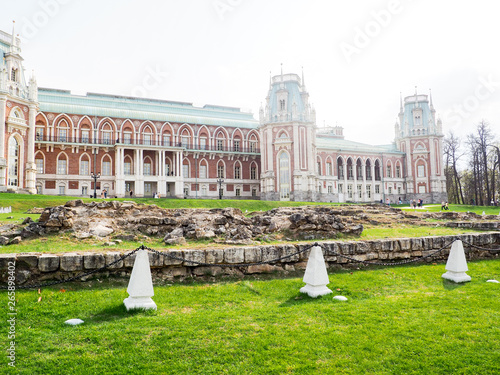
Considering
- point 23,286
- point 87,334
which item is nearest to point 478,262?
point 87,334

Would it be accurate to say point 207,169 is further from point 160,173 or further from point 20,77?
point 20,77

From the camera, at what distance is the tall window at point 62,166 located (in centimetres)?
4500

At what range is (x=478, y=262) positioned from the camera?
10188 mm

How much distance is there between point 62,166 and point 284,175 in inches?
1178

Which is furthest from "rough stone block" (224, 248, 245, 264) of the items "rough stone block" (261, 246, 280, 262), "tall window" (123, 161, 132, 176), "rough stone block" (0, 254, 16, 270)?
"tall window" (123, 161, 132, 176)

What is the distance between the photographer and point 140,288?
5766 millimetres

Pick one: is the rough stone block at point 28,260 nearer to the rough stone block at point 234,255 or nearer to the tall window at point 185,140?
the rough stone block at point 234,255

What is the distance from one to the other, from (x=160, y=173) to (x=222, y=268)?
4152cm

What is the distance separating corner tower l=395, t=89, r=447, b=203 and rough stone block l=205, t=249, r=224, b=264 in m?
59.8

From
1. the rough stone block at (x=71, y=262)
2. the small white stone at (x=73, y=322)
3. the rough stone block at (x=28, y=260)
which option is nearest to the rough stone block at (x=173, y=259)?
the rough stone block at (x=71, y=262)

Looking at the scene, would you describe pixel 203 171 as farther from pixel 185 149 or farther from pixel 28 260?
pixel 28 260

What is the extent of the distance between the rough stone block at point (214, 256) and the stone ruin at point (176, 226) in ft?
5.96

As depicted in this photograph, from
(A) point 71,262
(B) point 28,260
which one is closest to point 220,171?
(A) point 71,262

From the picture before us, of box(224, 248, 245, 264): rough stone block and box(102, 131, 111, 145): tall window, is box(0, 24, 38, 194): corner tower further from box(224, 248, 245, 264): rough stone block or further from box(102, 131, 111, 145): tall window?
box(224, 248, 245, 264): rough stone block
